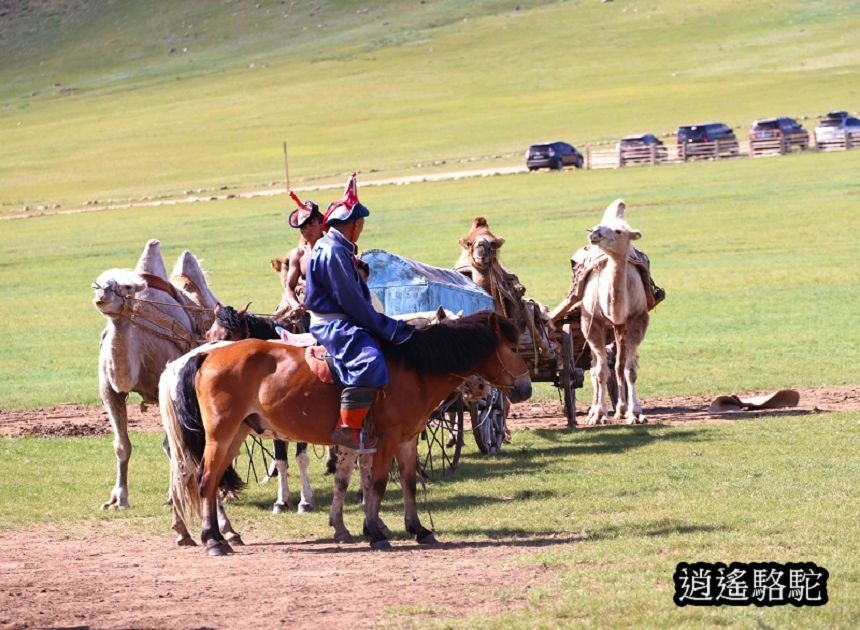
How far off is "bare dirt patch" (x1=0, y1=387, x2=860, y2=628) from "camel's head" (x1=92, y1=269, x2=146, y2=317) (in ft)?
6.36

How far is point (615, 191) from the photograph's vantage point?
5231cm

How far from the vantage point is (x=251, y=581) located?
387 inches

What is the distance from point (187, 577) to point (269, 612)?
4.64 feet

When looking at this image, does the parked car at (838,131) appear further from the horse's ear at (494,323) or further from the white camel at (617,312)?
the horse's ear at (494,323)

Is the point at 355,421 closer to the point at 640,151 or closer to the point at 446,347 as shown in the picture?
the point at 446,347

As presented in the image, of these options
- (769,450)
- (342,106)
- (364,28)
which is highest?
(364,28)

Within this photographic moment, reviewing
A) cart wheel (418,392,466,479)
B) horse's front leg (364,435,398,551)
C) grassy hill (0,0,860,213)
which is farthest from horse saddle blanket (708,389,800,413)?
grassy hill (0,0,860,213)

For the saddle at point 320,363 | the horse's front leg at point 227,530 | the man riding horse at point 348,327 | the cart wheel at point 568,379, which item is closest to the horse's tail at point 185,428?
the horse's front leg at point 227,530

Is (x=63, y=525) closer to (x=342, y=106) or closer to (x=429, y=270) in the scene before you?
(x=429, y=270)

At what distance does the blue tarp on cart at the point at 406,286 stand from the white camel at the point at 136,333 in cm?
168

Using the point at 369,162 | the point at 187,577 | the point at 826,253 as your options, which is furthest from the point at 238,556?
the point at 369,162

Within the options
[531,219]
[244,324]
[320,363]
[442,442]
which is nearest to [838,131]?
[531,219]

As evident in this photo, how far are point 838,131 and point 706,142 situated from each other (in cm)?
537

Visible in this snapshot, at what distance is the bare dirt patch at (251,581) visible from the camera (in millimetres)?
8859
